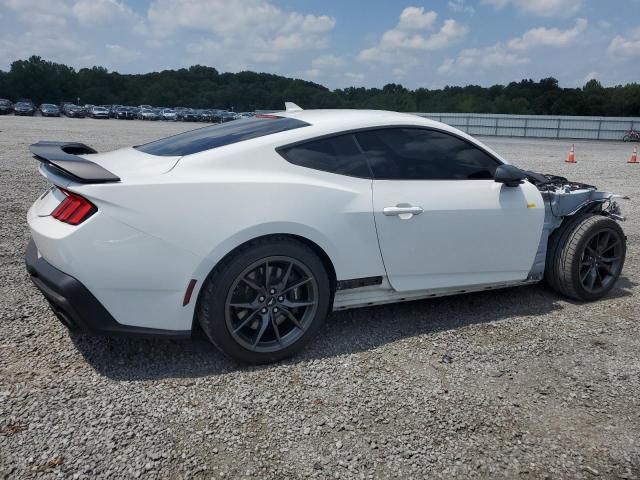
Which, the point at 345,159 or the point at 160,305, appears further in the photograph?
the point at 345,159

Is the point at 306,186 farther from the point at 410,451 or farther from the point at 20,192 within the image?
the point at 20,192

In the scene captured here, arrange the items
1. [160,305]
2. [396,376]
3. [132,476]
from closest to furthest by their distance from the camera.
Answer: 1. [132,476]
2. [160,305]
3. [396,376]

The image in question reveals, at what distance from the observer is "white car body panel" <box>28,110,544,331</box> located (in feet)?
9.08

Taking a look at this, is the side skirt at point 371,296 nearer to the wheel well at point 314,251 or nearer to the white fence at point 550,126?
the wheel well at point 314,251

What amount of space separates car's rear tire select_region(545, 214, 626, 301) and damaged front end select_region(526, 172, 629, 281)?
11cm

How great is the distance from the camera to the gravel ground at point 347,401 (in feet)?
7.75

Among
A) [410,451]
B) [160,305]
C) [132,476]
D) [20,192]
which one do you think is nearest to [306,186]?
[160,305]

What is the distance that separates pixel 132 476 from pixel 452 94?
69305 mm

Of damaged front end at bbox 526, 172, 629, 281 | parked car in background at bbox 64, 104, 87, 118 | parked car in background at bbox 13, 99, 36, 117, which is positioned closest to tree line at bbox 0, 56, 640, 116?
parked car in background at bbox 64, 104, 87, 118

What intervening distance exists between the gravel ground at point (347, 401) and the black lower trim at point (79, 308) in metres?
0.31

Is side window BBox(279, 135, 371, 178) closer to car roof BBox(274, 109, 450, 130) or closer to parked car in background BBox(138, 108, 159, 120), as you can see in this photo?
car roof BBox(274, 109, 450, 130)

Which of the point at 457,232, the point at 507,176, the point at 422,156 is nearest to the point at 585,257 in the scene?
the point at 507,176

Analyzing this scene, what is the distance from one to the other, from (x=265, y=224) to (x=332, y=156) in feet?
2.38

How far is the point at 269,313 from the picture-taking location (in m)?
3.17
